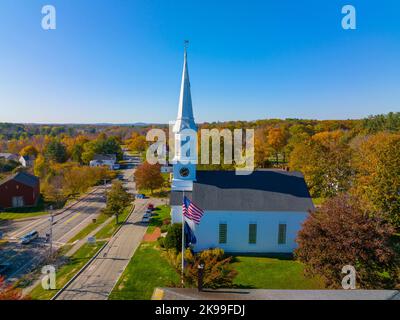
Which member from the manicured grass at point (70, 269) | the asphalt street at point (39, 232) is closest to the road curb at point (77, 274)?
the manicured grass at point (70, 269)

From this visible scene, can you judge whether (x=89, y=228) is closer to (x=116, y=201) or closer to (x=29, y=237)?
(x=116, y=201)

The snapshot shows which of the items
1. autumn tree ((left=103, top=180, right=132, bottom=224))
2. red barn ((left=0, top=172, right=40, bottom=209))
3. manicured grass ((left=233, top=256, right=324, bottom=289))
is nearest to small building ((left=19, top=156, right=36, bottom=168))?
red barn ((left=0, top=172, right=40, bottom=209))

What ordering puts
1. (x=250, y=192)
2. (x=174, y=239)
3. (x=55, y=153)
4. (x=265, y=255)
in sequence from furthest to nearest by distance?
(x=55, y=153) < (x=250, y=192) < (x=265, y=255) < (x=174, y=239)

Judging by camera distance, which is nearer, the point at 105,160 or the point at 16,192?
the point at 16,192

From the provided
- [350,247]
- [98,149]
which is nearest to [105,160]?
[98,149]

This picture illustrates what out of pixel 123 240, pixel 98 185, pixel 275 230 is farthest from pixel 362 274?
pixel 98 185

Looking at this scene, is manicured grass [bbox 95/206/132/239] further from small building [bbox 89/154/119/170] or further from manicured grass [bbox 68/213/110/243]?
small building [bbox 89/154/119/170]
